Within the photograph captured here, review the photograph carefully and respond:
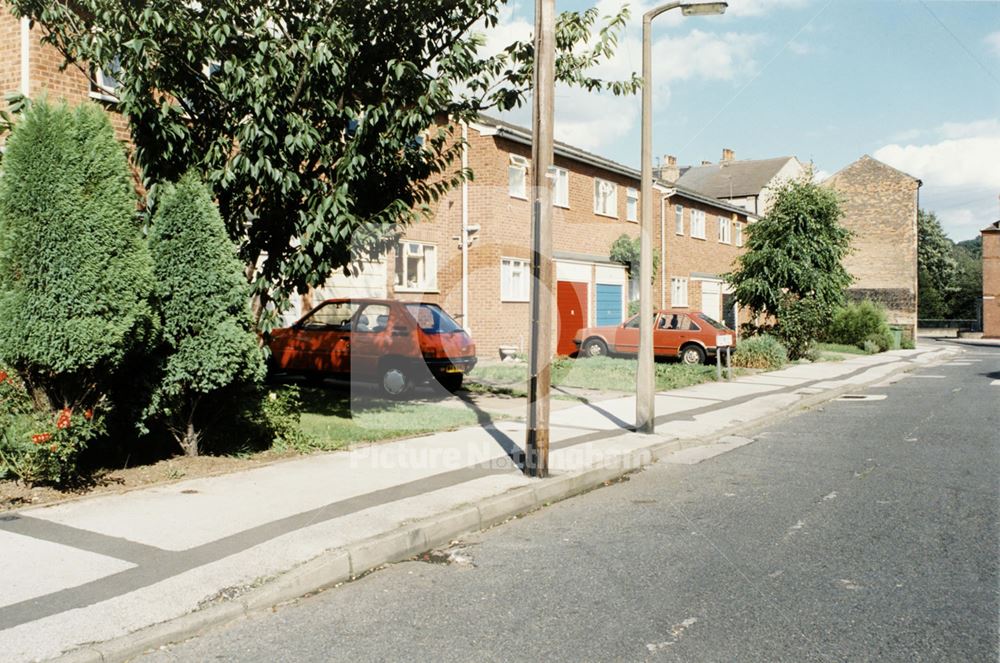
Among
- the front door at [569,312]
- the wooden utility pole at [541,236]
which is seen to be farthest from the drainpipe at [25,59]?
the front door at [569,312]

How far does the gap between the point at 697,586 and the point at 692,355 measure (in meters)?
17.5

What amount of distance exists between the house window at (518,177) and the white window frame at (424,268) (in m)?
3.11

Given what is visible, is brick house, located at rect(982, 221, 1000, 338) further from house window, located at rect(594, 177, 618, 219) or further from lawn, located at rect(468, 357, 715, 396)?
lawn, located at rect(468, 357, 715, 396)

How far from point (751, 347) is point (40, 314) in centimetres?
2021

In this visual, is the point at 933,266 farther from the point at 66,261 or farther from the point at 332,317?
the point at 66,261

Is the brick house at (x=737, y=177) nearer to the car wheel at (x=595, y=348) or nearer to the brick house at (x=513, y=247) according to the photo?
the brick house at (x=513, y=247)

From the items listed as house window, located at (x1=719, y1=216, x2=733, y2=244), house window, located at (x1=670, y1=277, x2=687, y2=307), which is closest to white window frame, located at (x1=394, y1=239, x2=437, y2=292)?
house window, located at (x1=670, y1=277, x2=687, y2=307)

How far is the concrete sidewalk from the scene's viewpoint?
14.1ft

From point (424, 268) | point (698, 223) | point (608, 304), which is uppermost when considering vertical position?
point (698, 223)

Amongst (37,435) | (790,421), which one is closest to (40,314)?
(37,435)

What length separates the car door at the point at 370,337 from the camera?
13352mm

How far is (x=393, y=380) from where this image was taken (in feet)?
44.1

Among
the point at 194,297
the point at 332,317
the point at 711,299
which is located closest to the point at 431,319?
the point at 332,317

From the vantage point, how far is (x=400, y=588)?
16.6 feet
